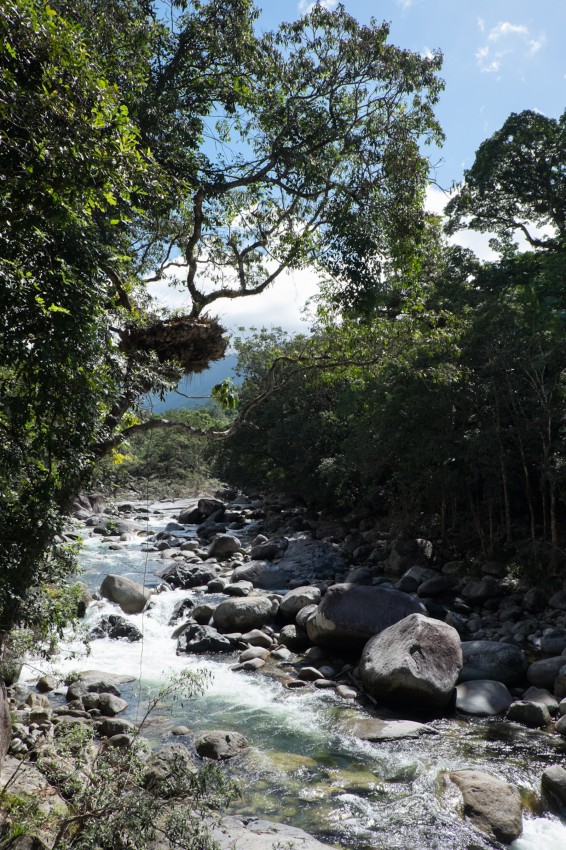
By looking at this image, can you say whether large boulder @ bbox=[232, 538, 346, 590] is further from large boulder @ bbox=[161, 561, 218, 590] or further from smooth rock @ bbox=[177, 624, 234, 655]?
smooth rock @ bbox=[177, 624, 234, 655]

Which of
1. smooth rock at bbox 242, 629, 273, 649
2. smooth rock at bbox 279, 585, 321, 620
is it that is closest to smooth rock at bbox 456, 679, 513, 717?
smooth rock at bbox 242, 629, 273, 649

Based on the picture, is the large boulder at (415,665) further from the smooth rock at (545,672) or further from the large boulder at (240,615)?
the large boulder at (240,615)

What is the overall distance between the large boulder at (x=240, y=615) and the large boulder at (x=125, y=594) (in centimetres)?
171

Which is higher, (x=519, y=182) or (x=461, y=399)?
(x=519, y=182)

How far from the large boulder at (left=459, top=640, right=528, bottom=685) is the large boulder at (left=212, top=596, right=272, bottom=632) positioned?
389cm

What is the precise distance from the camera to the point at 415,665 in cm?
838

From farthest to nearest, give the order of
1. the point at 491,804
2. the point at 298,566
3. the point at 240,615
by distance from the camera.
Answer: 1. the point at 298,566
2. the point at 240,615
3. the point at 491,804

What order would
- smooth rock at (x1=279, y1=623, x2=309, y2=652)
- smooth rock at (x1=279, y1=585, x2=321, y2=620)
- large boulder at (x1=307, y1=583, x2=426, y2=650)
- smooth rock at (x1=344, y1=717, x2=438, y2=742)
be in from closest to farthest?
smooth rock at (x1=344, y1=717, x2=438, y2=742), large boulder at (x1=307, y1=583, x2=426, y2=650), smooth rock at (x1=279, y1=623, x2=309, y2=652), smooth rock at (x1=279, y1=585, x2=321, y2=620)

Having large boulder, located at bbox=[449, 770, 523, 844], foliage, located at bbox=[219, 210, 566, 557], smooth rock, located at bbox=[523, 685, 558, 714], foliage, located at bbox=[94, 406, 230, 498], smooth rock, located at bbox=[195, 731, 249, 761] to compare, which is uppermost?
foliage, located at bbox=[219, 210, 566, 557]

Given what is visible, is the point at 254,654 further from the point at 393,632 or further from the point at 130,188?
the point at 130,188

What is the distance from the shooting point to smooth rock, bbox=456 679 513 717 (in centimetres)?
851

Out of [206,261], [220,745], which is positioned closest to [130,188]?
[206,261]

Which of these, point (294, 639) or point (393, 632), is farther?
point (294, 639)

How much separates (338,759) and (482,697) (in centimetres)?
248
